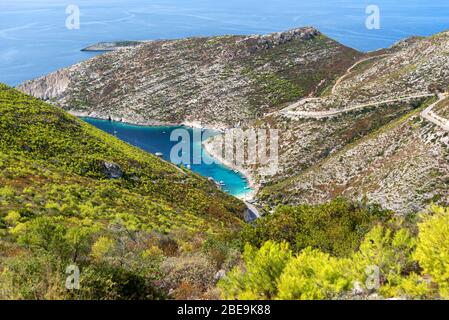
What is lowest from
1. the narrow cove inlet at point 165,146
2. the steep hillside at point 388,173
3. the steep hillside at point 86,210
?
the narrow cove inlet at point 165,146

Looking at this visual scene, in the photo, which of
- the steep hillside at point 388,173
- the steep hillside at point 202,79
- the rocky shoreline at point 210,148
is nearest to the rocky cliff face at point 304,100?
the steep hillside at point 388,173

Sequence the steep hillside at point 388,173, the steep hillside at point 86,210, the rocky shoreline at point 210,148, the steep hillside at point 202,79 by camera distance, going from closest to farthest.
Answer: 1. the steep hillside at point 86,210
2. the steep hillside at point 388,173
3. the rocky shoreline at point 210,148
4. the steep hillside at point 202,79

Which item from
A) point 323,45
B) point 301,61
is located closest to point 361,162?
point 301,61

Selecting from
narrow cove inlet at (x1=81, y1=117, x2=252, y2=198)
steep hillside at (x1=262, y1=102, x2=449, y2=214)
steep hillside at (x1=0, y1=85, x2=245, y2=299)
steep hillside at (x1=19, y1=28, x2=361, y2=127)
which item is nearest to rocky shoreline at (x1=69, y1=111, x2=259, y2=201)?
narrow cove inlet at (x1=81, y1=117, x2=252, y2=198)

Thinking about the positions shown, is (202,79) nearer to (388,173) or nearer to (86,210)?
(388,173)

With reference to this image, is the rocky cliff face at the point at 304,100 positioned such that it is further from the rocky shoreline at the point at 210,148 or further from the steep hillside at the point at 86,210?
the steep hillside at the point at 86,210

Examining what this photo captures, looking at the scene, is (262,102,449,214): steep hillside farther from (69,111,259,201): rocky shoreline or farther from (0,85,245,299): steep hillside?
(0,85,245,299): steep hillside
